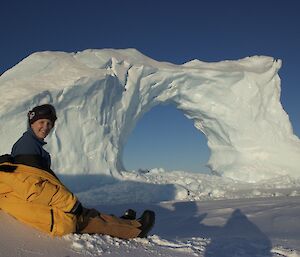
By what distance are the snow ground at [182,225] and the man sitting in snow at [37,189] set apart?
0.08 m

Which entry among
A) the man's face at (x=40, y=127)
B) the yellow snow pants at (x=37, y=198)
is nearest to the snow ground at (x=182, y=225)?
the yellow snow pants at (x=37, y=198)

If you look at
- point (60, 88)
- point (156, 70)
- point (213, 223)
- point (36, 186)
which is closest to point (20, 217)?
point (36, 186)

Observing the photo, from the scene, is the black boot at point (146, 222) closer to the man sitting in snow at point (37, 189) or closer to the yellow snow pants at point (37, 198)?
the man sitting in snow at point (37, 189)

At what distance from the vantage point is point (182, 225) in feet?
18.3

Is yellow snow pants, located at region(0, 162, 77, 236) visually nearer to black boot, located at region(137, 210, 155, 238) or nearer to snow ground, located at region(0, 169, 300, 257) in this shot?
snow ground, located at region(0, 169, 300, 257)

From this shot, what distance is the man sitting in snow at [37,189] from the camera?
2.59 m


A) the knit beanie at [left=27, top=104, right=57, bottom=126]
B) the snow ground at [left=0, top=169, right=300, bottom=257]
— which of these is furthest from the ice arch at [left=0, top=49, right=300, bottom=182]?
the knit beanie at [left=27, top=104, right=57, bottom=126]

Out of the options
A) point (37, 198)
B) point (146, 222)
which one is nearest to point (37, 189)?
point (37, 198)

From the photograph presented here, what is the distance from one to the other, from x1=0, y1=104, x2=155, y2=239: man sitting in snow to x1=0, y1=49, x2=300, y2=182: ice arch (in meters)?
6.63

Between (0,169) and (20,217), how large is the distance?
1.14 ft

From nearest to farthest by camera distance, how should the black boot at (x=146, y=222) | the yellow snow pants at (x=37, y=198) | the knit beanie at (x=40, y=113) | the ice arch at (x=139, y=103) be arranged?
the yellow snow pants at (x=37, y=198)
the knit beanie at (x=40, y=113)
the black boot at (x=146, y=222)
the ice arch at (x=139, y=103)

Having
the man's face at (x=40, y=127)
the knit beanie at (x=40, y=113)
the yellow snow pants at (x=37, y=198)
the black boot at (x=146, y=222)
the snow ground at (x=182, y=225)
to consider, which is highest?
the knit beanie at (x=40, y=113)

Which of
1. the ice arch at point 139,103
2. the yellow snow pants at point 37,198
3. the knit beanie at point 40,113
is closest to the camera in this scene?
the yellow snow pants at point 37,198

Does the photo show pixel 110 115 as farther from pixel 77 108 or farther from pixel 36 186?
pixel 36 186
